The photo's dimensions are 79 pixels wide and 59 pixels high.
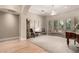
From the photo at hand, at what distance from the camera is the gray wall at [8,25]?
6.76m

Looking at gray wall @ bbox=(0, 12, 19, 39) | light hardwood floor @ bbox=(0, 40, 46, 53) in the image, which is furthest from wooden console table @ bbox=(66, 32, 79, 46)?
gray wall @ bbox=(0, 12, 19, 39)

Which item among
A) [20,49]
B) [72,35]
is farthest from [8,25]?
[72,35]

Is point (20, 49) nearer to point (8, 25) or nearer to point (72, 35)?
point (72, 35)

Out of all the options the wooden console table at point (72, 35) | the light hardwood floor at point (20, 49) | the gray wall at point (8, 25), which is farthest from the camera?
the gray wall at point (8, 25)

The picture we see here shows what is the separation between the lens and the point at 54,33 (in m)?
3.73

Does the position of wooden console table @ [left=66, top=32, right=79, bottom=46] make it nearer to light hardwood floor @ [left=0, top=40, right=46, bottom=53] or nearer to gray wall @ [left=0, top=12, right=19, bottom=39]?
light hardwood floor @ [left=0, top=40, right=46, bottom=53]

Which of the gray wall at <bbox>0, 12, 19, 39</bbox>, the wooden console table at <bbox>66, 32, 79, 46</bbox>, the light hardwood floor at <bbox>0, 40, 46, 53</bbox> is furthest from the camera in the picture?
the gray wall at <bbox>0, 12, 19, 39</bbox>

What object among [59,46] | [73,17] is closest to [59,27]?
[73,17]

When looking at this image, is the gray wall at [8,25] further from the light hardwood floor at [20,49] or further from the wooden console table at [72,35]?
the wooden console table at [72,35]

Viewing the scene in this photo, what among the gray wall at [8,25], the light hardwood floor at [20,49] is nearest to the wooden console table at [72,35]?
the light hardwood floor at [20,49]

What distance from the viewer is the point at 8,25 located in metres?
7.30

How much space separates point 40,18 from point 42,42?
6.25ft

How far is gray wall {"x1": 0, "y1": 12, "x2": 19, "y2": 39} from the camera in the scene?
22.2 feet
